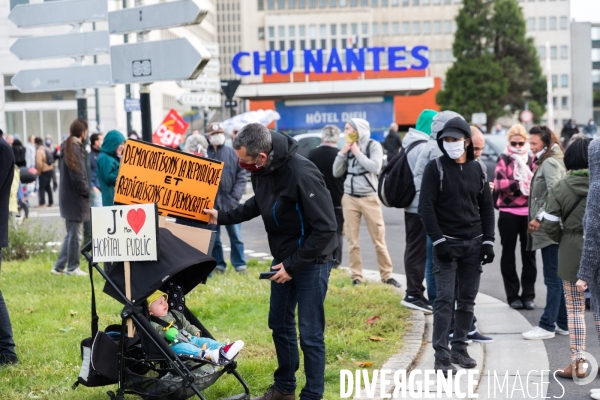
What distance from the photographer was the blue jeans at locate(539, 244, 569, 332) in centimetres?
817

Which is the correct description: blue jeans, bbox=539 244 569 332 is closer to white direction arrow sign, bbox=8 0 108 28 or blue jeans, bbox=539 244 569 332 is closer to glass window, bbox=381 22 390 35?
white direction arrow sign, bbox=8 0 108 28

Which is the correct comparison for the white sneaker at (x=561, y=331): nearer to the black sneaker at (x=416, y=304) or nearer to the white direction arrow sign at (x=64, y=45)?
the black sneaker at (x=416, y=304)

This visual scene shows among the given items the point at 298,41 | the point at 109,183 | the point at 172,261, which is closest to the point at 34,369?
the point at 172,261

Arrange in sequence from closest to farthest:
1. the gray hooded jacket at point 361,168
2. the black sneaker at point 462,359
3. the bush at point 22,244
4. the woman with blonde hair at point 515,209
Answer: the black sneaker at point 462,359 < the woman with blonde hair at point 515,209 < the gray hooded jacket at point 361,168 < the bush at point 22,244

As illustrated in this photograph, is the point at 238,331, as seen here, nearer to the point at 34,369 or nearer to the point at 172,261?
the point at 34,369

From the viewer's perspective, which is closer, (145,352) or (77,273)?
(145,352)

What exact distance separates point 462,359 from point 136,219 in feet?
9.57

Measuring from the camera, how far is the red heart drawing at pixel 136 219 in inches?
222

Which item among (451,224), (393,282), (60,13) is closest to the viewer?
(451,224)

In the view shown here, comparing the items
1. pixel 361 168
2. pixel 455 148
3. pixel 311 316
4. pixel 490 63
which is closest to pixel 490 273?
pixel 361 168

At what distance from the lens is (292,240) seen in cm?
590

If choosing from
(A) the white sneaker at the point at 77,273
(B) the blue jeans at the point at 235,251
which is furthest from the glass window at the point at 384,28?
(A) the white sneaker at the point at 77,273

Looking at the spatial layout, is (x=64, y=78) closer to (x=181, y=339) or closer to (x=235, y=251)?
(x=235, y=251)

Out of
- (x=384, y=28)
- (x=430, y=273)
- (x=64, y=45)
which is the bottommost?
(x=430, y=273)
